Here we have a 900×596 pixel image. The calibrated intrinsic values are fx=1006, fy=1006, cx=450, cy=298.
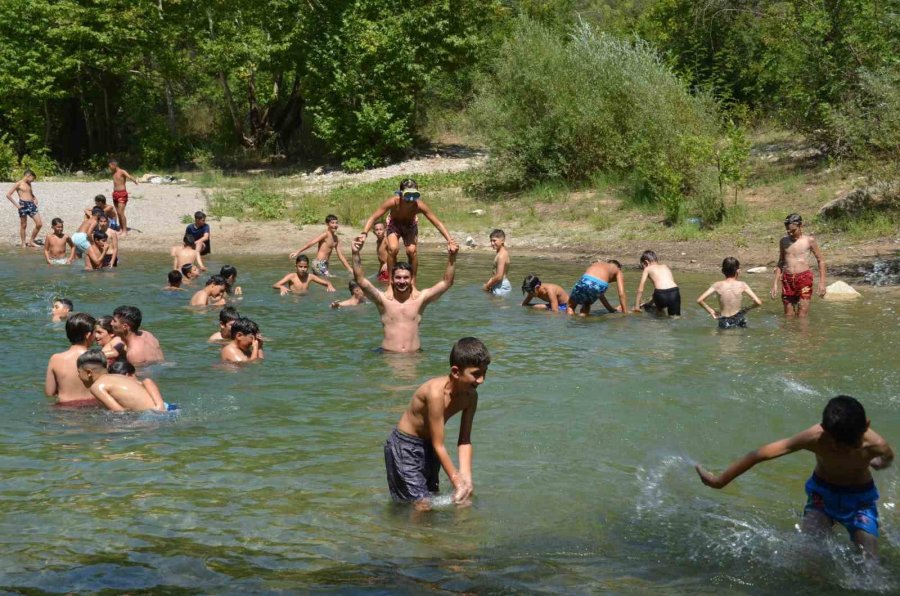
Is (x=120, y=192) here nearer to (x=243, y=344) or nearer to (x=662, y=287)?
(x=243, y=344)

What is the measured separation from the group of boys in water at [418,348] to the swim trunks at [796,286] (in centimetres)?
2

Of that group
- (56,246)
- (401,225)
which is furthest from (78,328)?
(56,246)

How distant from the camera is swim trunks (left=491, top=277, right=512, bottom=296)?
52.8ft

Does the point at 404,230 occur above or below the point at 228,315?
above

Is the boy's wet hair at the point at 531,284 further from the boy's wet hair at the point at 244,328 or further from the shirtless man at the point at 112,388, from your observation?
the shirtless man at the point at 112,388

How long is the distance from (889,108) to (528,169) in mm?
10043

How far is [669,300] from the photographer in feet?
46.3

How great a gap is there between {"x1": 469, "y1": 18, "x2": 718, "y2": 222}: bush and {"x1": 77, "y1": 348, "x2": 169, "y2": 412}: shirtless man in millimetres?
15085

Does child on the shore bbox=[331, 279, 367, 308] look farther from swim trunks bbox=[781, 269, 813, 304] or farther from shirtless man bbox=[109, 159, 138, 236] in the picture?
shirtless man bbox=[109, 159, 138, 236]

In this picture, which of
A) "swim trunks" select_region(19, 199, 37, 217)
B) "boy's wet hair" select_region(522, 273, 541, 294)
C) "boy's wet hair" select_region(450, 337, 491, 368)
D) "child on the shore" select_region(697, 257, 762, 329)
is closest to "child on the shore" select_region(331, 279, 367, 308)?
"boy's wet hair" select_region(522, 273, 541, 294)

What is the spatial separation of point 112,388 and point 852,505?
19.9ft

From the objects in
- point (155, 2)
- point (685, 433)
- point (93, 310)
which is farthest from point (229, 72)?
point (685, 433)

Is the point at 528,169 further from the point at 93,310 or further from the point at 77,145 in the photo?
the point at 77,145

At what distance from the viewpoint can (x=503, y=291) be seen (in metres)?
16.2
